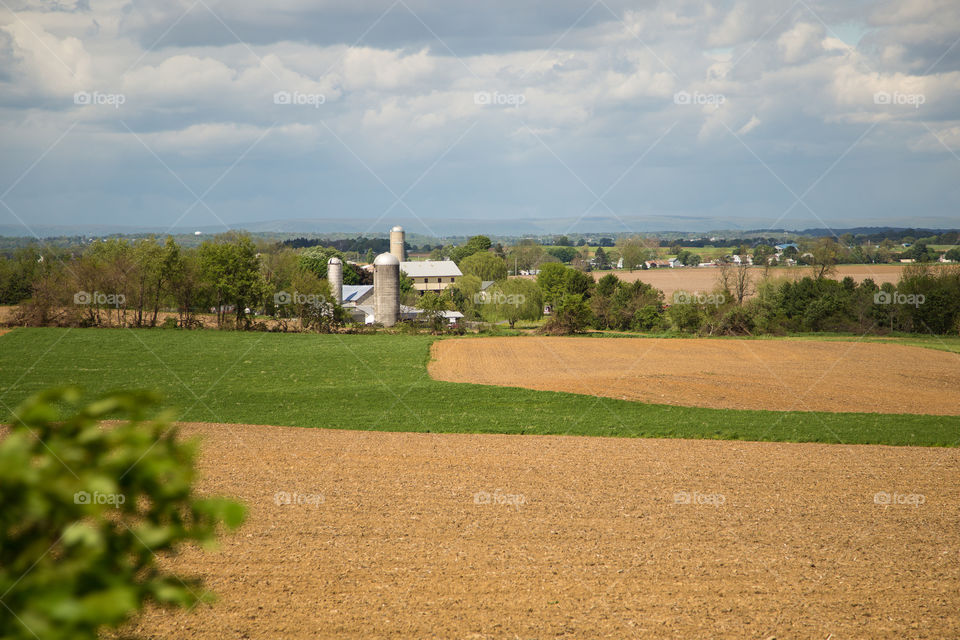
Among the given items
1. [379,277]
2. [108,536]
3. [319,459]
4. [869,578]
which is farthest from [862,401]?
[379,277]

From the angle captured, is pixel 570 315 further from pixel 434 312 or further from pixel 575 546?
pixel 575 546

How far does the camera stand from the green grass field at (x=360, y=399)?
25781 mm

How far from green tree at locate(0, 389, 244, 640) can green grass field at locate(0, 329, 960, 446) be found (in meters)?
22.6

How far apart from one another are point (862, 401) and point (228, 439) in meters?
27.3

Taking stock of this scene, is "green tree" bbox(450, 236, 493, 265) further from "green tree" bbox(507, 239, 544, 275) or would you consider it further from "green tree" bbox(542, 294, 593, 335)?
"green tree" bbox(542, 294, 593, 335)

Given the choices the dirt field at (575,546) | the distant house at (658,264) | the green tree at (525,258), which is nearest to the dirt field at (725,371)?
the dirt field at (575,546)

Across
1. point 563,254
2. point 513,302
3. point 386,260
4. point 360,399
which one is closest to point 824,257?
point 513,302

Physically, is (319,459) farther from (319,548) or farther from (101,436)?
(101,436)

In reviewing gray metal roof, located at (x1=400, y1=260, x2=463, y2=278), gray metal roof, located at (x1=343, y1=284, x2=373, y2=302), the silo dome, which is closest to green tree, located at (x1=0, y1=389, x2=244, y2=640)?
the silo dome

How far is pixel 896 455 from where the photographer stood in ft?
74.1

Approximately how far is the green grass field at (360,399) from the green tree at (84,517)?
22.6 metres

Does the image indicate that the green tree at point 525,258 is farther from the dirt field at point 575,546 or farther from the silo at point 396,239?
the dirt field at point 575,546

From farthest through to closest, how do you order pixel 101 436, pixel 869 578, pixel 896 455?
pixel 896 455, pixel 869 578, pixel 101 436

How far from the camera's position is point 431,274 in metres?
117
